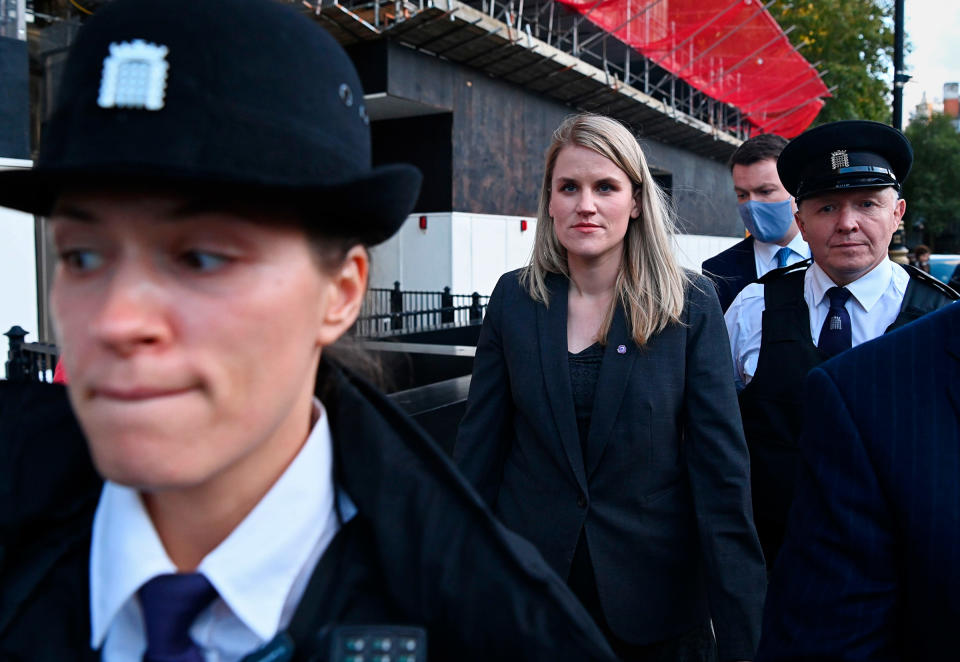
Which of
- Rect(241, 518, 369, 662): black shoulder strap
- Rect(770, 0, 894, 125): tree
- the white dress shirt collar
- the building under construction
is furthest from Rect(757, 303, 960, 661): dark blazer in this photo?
Rect(770, 0, 894, 125): tree

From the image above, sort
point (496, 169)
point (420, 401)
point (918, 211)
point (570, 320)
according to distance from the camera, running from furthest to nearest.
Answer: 1. point (918, 211)
2. point (496, 169)
3. point (420, 401)
4. point (570, 320)

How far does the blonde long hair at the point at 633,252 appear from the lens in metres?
2.79

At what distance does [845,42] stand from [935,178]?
21.0 metres

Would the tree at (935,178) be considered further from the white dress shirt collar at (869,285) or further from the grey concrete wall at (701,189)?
the white dress shirt collar at (869,285)

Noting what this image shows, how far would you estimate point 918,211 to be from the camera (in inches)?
1875

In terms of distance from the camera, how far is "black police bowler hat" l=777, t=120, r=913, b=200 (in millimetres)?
3148

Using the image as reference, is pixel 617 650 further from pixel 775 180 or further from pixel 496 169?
pixel 496 169

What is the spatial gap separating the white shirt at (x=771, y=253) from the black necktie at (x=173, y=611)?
4.42 metres

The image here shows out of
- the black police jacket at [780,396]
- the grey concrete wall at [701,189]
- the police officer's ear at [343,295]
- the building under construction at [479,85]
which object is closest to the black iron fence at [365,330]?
the police officer's ear at [343,295]

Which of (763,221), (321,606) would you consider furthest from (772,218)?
(321,606)

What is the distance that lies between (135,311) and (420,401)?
380 centimetres

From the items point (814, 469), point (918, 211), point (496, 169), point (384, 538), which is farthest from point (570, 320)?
point (918, 211)

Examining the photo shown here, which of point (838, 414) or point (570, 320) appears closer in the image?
point (838, 414)

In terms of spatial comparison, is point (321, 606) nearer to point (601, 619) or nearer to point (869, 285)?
point (601, 619)
